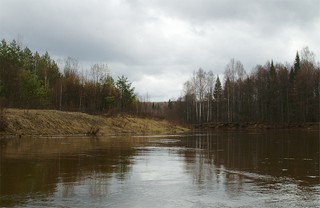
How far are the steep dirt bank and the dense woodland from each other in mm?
A: 4743

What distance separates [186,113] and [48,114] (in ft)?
270

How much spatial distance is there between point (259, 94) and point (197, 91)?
72.9 ft

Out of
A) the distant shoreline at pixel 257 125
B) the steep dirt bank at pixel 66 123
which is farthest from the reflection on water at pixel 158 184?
the distant shoreline at pixel 257 125

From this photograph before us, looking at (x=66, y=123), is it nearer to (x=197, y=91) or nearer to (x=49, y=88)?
(x=49, y=88)

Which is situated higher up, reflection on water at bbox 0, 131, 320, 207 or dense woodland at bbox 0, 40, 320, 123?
dense woodland at bbox 0, 40, 320, 123

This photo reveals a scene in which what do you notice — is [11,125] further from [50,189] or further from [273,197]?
[273,197]

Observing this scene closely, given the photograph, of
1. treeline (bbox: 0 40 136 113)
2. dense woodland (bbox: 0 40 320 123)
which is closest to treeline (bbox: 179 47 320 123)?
dense woodland (bbox: 0 40 320 123)

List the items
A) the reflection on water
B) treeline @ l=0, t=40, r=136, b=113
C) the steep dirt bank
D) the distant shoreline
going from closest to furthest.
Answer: the reflection on water < the steep dirt bank < treeline @ l=0, t=40, r=136, b=113 < the distant shoreline

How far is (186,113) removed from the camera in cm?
12812

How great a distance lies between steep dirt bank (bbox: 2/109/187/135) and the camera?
144 ft

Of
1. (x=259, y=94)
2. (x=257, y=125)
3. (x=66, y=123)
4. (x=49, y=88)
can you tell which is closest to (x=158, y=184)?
(x=66, y=123)

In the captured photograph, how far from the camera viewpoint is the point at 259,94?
10656cm

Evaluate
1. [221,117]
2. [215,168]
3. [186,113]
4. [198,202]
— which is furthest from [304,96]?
[198,202]

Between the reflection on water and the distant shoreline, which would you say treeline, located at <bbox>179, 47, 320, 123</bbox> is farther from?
the reflection on water
